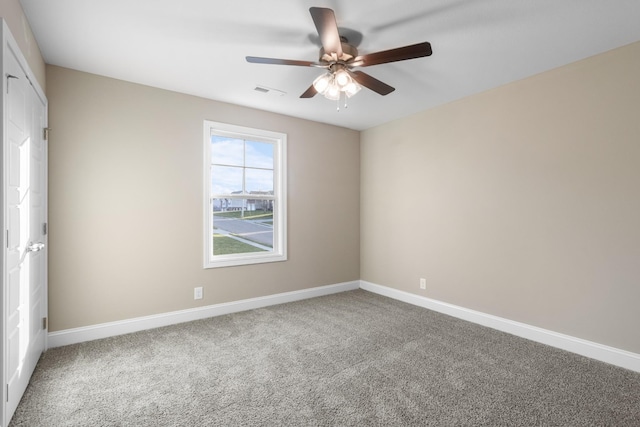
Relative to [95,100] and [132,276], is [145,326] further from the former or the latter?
[95,100]

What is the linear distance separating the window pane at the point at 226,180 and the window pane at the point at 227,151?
0.24 feet

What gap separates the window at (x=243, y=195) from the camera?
3611mm

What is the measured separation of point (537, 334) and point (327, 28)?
10.3 feet

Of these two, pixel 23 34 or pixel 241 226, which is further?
pixel 241 226

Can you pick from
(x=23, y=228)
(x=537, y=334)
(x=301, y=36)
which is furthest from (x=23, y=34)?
(x=537, y=334)

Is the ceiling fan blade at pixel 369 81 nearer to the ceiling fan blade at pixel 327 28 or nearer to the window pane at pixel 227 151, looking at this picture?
the ceiling fan blade at pixel 327 28

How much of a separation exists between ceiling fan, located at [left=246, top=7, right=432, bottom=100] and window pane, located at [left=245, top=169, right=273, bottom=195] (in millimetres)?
1664

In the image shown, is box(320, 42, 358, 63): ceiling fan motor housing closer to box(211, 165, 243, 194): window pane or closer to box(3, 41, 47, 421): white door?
box(3, 41, 47, 421): white door

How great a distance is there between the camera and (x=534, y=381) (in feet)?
7.12

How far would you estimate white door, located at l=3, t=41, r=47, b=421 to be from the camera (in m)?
1.73

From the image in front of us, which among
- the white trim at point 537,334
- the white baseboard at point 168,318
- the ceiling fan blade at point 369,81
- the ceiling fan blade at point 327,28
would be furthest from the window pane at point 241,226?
the ceiling fan blade at point 327,28

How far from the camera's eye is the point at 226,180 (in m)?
3.78

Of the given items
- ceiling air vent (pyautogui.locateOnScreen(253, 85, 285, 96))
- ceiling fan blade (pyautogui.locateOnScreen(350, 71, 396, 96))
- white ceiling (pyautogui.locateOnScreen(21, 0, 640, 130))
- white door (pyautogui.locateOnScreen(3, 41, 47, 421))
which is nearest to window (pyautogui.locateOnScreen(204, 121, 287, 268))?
ceiling air vent (pyautogui.locateOnScreen(253, 85, 285, 96))

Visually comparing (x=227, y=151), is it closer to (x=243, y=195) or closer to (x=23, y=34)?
(x=243, y=195)
